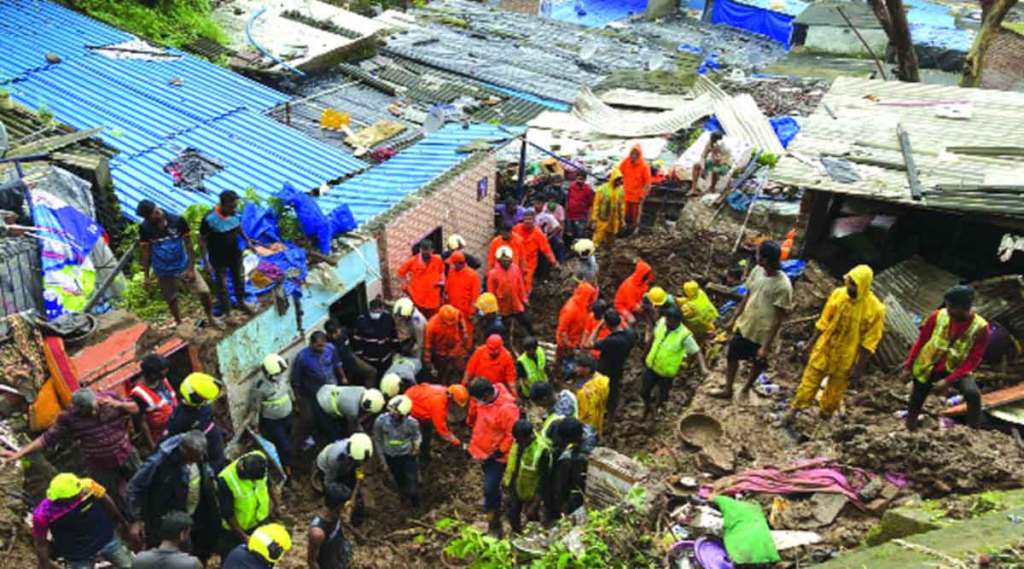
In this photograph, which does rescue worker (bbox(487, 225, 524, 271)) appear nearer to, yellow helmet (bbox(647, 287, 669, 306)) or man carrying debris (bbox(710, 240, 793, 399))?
yellow helmet (bbox(647, 287, 669, 306))

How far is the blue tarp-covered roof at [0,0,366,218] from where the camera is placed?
34.4 feet

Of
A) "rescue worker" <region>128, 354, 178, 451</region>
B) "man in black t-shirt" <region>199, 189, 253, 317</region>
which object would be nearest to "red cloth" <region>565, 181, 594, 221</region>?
"man in black t-shirt" <region>199, 189, 253, 317</region>

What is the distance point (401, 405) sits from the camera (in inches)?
298

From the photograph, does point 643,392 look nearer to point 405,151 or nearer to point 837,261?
point 837,261

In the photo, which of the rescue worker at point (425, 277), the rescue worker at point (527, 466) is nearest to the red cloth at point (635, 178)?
the rescue worker at point (425, 277)

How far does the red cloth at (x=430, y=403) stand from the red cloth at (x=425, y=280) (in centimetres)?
208

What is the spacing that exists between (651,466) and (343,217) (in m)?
4.66

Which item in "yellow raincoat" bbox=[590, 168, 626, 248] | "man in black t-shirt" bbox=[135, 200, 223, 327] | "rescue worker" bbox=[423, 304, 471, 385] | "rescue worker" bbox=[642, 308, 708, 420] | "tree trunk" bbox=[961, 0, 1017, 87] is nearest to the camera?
"man in black t-shirt" bbox=[135, 200, 223, 327]

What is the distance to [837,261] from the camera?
36.5 feet

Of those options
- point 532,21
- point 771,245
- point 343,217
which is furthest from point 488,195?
point 532,21

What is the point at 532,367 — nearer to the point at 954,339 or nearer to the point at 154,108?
the point at 954,339

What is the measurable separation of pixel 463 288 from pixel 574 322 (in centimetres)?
145

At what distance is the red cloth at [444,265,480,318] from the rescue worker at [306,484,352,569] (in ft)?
13.4

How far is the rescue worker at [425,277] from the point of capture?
32.8 ft
